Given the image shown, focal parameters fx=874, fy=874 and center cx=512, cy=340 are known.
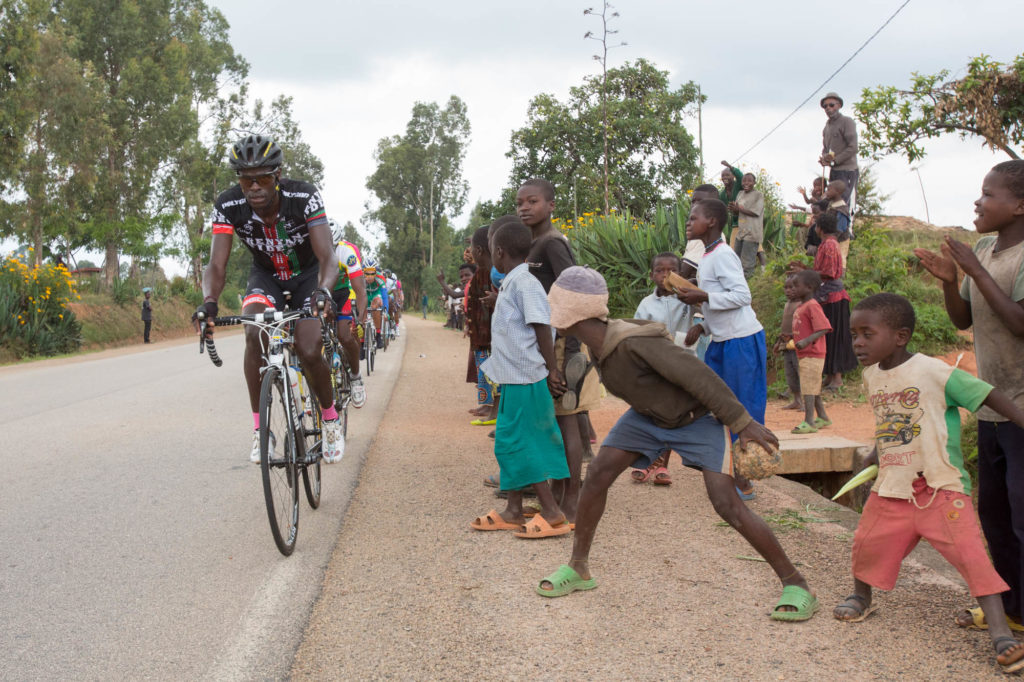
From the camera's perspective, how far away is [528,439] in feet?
16.3

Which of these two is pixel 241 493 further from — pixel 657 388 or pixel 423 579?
pixel 657 388

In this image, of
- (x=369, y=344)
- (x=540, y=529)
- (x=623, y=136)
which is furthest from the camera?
(x=623, y=136)

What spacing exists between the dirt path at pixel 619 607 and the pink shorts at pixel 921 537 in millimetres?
248

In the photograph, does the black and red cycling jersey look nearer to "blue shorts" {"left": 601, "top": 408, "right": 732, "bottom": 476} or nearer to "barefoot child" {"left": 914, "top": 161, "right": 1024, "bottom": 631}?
"blue shorts" {"left": 601, "top": 408, "right": 732, "bottom": 476}

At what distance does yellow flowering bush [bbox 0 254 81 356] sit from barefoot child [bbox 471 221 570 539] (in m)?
19.6

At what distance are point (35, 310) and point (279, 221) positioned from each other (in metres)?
19.2

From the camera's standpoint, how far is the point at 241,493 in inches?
243

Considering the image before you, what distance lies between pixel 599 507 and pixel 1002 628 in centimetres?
165

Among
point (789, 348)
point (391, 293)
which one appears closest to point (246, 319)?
point (789, 348)

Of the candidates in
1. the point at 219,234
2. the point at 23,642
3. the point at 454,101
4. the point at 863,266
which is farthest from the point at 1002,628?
the point at 454,101

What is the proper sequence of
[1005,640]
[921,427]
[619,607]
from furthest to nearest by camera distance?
[619,607]
[921,427]
[1005,640]

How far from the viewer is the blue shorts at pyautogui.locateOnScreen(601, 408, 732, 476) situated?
3.78 m

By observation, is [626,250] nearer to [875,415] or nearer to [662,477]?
[662,477]

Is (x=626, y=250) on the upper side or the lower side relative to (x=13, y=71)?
lower
